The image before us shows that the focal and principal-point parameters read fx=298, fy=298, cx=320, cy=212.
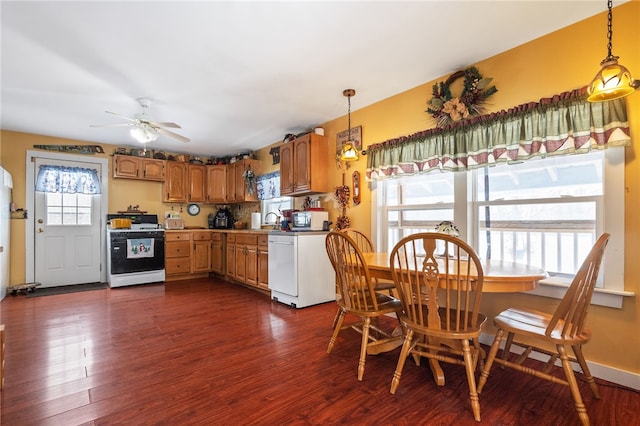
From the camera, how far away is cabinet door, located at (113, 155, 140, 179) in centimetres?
517

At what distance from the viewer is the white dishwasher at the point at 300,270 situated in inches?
141

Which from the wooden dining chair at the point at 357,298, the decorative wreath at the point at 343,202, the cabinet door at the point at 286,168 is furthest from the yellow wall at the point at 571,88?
the cabinet door at the point at 286,168

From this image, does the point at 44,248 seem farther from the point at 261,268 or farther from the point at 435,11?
the point at 435,11

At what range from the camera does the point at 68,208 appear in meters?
4.87

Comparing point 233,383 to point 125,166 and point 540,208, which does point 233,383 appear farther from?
point 125,166

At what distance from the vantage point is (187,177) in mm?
5863

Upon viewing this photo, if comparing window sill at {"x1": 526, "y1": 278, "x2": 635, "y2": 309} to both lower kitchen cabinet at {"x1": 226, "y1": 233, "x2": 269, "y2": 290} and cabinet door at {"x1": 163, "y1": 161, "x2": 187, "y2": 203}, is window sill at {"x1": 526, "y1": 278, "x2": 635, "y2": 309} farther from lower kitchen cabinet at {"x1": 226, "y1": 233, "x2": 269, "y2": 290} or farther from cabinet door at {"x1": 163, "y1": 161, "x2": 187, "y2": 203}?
cabinet door at {"x1": 163, "y1": 161, "x2": 187, "y2": 203}

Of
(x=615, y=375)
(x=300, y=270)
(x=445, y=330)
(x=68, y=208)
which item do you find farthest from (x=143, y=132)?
(x=615, y=375)

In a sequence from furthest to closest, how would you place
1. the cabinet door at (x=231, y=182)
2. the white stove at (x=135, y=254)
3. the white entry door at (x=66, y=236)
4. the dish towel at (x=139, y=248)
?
A: the cabinet door at (x=231, y=182), the dish towel at (x=139, y=248), the white stove at (x=135, y=254), the white entry door at (x=66, y=236)

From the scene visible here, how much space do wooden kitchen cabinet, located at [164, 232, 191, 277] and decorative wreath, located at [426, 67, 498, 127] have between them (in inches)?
183

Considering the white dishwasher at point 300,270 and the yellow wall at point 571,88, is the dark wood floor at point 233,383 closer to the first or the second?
the yellow wall at point 571,88

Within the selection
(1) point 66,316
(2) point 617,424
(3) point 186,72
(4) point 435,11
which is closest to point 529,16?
(4) point 435,11

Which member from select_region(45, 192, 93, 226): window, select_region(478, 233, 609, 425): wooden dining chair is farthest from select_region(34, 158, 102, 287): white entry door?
select_region(478, 233, 609, 425): wooden dining chair

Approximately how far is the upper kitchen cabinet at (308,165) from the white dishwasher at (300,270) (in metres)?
0.72
